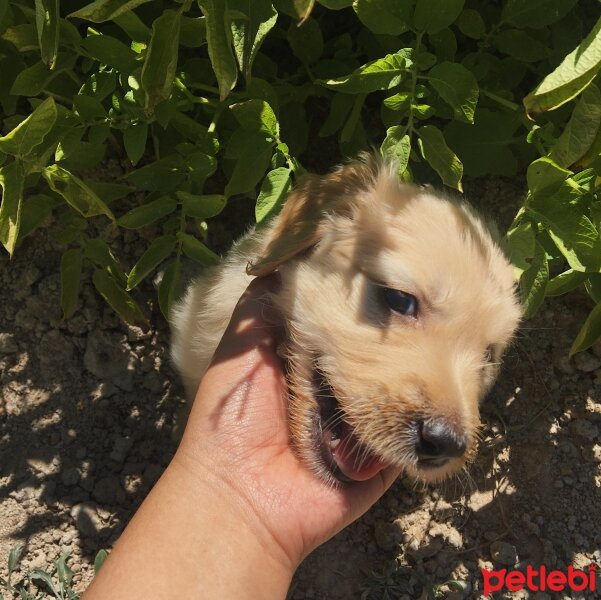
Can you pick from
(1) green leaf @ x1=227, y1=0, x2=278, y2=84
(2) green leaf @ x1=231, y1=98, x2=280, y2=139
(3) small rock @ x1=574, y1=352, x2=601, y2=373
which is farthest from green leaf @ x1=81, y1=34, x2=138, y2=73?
(3) small rock @ x1=574, y1=352, x2=601, y2=373

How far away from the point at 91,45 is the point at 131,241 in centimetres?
108

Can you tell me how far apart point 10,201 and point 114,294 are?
76 cm

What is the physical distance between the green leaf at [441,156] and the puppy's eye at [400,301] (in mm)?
388

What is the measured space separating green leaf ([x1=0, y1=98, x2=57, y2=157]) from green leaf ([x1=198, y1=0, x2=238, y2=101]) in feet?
1.93

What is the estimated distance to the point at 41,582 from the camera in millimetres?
2607

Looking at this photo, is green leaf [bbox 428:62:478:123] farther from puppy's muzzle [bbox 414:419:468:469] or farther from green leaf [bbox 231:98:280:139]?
puppy's muzzle [bbox 414:419:468:469]

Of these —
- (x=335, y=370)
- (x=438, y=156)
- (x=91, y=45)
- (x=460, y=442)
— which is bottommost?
(x=460, y=442)

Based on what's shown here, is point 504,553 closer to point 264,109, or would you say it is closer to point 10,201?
point 264,109

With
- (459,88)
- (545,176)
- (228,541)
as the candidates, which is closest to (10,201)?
(228,541)

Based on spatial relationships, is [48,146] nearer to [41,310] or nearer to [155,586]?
[41,310]

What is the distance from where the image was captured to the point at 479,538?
2.83 metres

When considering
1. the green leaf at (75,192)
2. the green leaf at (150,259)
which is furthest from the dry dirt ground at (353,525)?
the green leaf at (75,192)

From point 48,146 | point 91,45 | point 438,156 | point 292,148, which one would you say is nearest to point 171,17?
point 91,45

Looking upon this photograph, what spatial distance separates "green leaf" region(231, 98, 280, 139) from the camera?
216 cm
